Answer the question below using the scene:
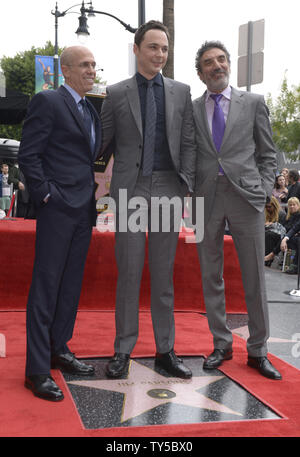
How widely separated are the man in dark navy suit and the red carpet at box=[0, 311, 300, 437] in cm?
19

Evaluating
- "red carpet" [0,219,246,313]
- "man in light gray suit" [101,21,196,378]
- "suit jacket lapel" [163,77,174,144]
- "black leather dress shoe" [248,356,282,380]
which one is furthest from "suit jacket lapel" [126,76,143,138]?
"red carpet" [0,219,246,313]

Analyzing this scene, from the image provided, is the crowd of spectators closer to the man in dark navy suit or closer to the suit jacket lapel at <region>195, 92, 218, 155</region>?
the suit jacket lapel at <region>195, 92, 218, 155</region>

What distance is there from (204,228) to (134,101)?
985 millimetres

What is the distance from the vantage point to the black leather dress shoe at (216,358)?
3.41 m

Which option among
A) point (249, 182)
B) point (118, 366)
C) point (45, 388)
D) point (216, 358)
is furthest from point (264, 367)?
point (45, 388)

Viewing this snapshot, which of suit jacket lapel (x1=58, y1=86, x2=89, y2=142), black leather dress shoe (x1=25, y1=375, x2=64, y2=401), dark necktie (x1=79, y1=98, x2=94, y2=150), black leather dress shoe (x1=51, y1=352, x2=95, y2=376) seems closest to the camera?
black leather dress shoe (x1=25, y1=375, x2=64, y2=401)

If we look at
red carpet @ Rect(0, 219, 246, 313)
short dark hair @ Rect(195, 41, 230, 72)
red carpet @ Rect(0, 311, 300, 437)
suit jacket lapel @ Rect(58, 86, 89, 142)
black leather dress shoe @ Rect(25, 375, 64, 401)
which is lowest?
red carpet @ Rect(0, 311, 300, 437)

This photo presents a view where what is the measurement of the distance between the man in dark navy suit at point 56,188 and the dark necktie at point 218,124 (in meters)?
0.81

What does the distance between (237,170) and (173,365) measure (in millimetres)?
1340

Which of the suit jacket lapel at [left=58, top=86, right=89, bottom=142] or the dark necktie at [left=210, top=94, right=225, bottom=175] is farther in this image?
the dark necktie at [left=210, top=94, right=225, bottom=175]

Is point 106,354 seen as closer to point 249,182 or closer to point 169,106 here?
point 249,182

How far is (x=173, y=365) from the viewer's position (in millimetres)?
3268

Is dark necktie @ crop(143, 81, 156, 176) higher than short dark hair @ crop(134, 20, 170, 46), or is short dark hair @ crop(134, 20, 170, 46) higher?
short dark hair @ crop(134, 20, 170, 46)

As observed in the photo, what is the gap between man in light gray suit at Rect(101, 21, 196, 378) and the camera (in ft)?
10.4
